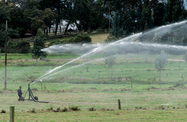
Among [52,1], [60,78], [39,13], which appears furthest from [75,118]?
[52,1]

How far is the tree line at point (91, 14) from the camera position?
7512cm

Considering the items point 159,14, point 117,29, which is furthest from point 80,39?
point 159,14

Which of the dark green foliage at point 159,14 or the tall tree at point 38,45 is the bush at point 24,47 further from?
the dark green foliage at point 159,14

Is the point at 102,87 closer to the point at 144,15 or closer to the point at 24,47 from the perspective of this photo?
the point at 144,15

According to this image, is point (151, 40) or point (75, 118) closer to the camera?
point (75, 118)

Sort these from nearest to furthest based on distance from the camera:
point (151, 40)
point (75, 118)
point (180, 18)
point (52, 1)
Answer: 1. point (75, 118)
2. point (180, 18)
3. point (151, 40)
4. point (52, 1)

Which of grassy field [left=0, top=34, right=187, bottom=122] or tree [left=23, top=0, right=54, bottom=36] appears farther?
tree [left=23, top=0, right=54, bottom=36]

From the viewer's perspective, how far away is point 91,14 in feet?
360

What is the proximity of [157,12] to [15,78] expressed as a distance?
55.3 m

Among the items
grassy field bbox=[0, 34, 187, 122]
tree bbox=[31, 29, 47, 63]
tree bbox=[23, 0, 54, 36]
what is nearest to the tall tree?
tree bbox=[31, 29, 47, 63]

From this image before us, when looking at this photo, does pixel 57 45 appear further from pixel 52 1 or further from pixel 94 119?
pixel 94 119

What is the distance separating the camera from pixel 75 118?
15.6 metres

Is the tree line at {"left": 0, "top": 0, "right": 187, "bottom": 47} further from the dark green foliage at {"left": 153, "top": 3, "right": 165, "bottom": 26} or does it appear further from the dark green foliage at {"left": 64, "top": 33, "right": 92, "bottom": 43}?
the dark green foliage at {"left": 64, "top": 33, "right": 92, "bottom": 43}

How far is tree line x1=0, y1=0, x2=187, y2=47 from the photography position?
75.1m
